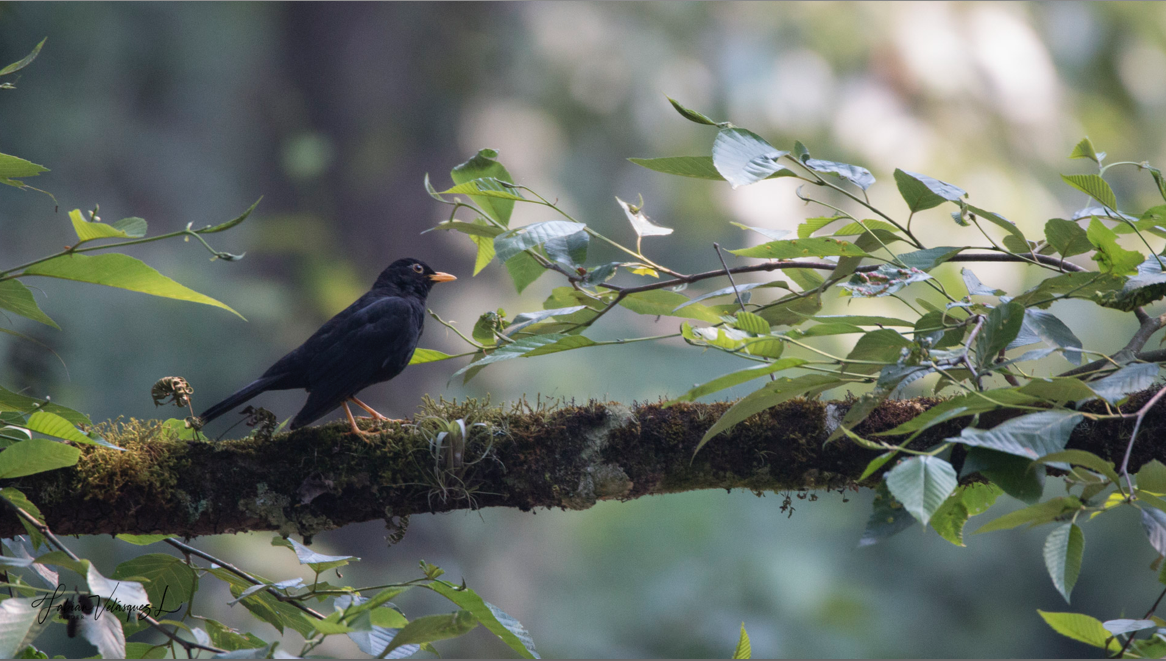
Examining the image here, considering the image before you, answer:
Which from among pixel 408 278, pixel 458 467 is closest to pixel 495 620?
pixel 458 467

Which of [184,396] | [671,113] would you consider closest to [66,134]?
[671,113]

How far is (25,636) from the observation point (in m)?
1.16

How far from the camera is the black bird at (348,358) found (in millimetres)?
2452

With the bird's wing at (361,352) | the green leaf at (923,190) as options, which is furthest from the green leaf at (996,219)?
the bird's wing at (361,352)

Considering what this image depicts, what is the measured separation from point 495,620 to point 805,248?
94 centimetres

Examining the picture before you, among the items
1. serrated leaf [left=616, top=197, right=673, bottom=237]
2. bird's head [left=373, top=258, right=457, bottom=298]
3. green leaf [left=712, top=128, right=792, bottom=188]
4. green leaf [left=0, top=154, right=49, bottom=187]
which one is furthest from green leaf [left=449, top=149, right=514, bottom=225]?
bird's head [left=373, top=258, right=457, bottom=298]

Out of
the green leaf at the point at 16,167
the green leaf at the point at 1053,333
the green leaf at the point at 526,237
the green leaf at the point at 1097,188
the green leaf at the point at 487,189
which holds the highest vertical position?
the green leaf at the point at 16,167

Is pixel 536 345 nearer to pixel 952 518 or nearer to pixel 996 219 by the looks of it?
pixel 952 518

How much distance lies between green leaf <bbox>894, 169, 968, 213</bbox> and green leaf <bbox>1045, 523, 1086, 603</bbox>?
645 millimetres

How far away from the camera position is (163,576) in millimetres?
1727

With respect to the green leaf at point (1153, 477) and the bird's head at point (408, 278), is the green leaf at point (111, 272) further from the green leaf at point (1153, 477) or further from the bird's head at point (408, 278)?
the bird's head at point (408, 278)

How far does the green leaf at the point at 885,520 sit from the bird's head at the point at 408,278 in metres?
2.37

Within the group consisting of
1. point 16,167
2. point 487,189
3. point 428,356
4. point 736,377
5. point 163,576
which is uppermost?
point 16,167

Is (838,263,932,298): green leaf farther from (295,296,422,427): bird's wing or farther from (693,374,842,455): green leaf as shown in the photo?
(295,296,422,427): bird's wing
